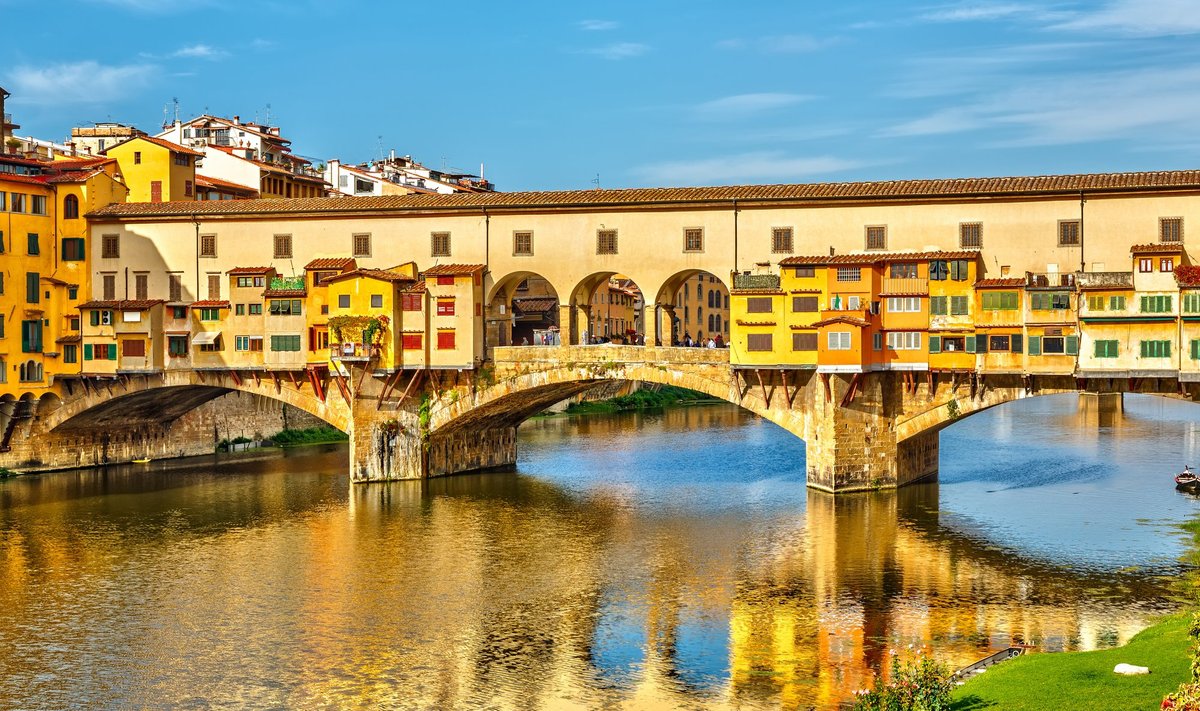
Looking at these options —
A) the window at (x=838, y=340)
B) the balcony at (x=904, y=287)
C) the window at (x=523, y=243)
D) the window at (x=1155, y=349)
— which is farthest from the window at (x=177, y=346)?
the window at (x=1155, y=349)

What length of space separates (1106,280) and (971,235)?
214 inches

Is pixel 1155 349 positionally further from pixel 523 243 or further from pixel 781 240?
pixel 523 243

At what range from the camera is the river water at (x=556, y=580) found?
30531 millimetres

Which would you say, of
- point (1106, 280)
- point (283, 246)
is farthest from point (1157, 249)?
point (283, 246)

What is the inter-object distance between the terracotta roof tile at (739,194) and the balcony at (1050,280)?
2.96m

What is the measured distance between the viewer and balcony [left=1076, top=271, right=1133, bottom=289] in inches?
1873

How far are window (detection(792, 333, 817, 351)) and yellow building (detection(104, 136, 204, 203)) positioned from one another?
35330 mm

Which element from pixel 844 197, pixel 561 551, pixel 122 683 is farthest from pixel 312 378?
pixel 122 683

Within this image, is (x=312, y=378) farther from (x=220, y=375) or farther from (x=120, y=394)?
(x=120, y=394)

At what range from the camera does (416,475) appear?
5997 cm

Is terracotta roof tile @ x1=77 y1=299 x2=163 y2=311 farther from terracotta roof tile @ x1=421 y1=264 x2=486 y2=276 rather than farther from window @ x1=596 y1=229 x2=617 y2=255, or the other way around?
window @ x1=596 y1=229 x2=617 y2=255

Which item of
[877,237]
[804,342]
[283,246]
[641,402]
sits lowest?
[641,402]

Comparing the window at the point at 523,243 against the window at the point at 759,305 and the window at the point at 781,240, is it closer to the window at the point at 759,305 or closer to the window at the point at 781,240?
the window at the point at 759,305

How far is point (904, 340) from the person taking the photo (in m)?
52.1
